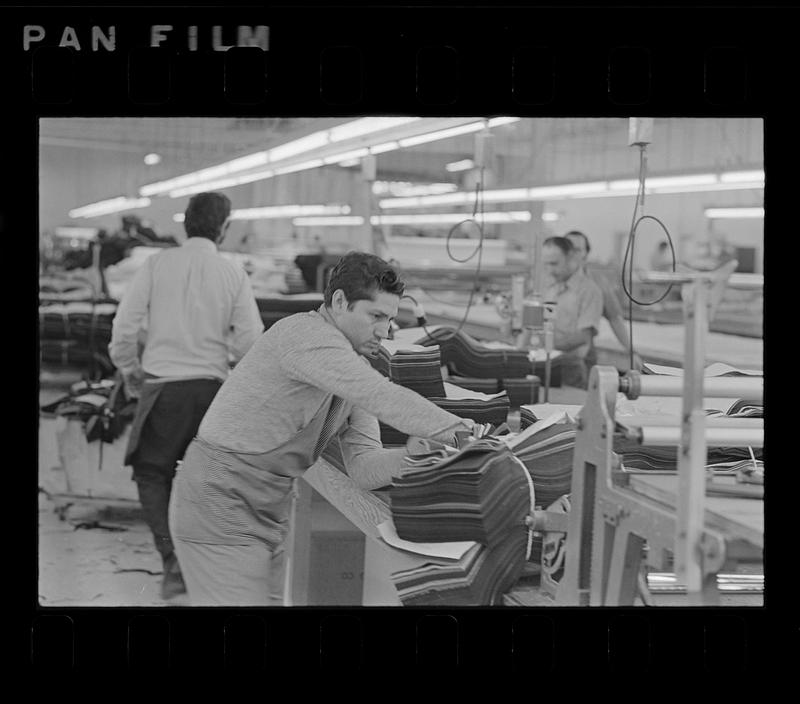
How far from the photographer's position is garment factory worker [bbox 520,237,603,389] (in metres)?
3.42

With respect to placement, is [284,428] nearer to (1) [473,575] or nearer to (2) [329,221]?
(1) [473,575]

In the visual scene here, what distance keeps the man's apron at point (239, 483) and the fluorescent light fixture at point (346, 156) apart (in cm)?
110

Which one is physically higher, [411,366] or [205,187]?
[205,187]

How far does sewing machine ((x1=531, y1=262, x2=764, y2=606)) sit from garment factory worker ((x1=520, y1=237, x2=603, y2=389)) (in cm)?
113

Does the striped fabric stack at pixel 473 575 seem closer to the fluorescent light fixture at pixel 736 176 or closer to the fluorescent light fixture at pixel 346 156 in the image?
the fluorescent light fixture at pixel 346 156

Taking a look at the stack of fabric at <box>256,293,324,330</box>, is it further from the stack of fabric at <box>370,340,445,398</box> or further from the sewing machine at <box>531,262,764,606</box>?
the sewing machine at <box>531,262,764,606</box>

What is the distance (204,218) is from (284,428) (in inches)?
31.1

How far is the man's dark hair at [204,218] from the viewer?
2.89 meters

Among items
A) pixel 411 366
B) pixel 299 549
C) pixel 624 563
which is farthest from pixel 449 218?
pixel 624 563

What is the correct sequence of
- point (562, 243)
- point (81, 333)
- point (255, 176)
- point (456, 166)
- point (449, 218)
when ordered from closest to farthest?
point (562, 243) → point (255, 176) → point (449, 218) → point (81, 333) → point (456, 166)

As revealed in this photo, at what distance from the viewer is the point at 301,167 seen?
3746mm
